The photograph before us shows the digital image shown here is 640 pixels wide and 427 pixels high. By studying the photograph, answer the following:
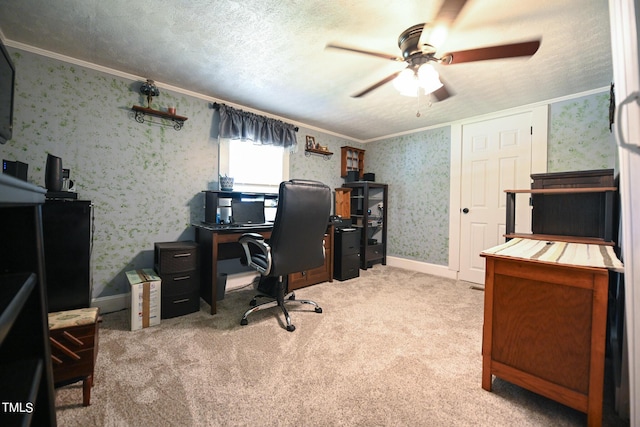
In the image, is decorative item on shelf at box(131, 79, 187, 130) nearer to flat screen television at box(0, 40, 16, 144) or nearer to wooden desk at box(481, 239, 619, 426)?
flat screen television at box(0, 40, 16, 144)

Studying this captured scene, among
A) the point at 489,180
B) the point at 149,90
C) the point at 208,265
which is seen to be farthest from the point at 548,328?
the point at 149,90

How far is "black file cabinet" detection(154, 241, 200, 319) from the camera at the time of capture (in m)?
2.16

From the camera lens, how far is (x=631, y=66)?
0.93 metres

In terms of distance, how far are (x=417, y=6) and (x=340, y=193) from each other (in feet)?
9.39

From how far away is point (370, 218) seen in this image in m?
4.40

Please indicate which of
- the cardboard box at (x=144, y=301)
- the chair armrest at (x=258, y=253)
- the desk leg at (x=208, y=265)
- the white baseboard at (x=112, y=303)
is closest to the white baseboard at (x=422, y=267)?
the chair armrest at (x=258, y=253)

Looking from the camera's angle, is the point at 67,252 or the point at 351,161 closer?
the point at 67,252

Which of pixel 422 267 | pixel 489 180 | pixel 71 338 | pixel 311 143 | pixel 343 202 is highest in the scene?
pixel 311 143

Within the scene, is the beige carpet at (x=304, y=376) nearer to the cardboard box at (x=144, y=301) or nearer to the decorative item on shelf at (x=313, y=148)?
the cardboard box at (x=144, y=301)

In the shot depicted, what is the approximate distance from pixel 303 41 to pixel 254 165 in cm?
173

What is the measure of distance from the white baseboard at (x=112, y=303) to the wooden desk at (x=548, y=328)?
281cm

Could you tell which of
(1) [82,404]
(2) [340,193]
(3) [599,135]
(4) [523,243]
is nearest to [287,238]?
(1) [82,404]

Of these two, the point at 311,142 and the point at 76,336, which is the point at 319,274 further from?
the point at 76,336

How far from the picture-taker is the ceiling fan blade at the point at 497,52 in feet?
4.76
